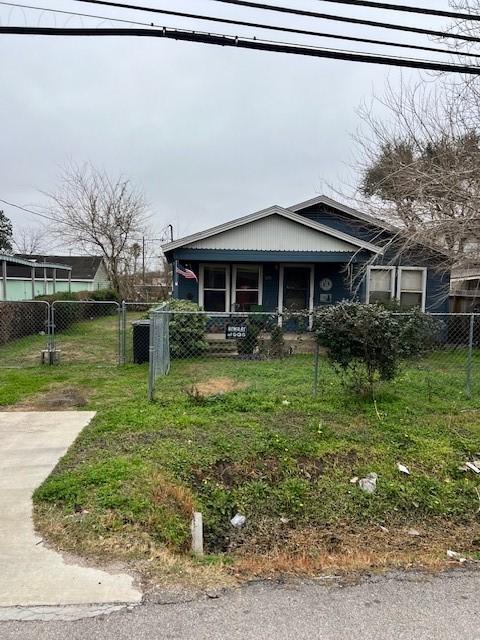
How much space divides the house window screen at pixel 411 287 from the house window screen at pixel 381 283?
351 millimetres

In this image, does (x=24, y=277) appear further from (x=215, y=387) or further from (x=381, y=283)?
(x=215, y=387)

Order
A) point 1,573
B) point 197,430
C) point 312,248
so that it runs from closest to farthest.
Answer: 1. point 1,573
2. point 197,430
3. point 312,248

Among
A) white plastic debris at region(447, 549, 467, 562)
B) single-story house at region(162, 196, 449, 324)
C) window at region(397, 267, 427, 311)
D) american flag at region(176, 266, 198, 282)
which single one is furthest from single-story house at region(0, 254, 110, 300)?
white plastic debris at region(447, 549, 467, 562)

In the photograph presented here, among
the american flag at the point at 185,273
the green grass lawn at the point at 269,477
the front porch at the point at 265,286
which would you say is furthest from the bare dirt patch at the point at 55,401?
the front porch at the point at 265,286

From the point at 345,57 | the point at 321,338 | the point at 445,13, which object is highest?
the point at 445,13

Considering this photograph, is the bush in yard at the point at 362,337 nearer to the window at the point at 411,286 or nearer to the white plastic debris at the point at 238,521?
the white plastic debris at the point at 238,521

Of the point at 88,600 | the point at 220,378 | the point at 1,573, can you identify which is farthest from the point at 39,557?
the point at 220,378

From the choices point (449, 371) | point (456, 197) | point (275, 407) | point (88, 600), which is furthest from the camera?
point (449, 371)

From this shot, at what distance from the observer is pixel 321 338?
20.7 feet

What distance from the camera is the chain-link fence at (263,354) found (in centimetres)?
729

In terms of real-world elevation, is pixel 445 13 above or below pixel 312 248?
above

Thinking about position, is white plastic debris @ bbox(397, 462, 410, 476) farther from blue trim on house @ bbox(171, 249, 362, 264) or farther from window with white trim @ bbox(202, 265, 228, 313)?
window with white trim @ bbox(202, 265, 228, 313)

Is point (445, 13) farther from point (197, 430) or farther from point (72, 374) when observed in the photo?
point (72, 374)

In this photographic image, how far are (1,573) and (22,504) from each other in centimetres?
88
